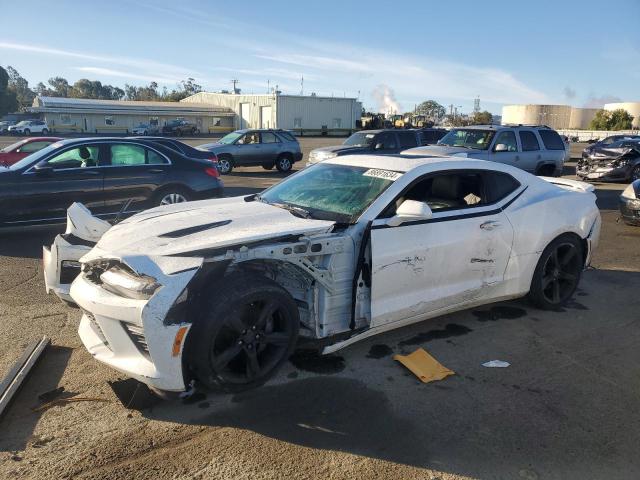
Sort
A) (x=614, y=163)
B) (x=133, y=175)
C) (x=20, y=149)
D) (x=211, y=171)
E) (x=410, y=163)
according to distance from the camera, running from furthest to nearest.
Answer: (x=614, y=163), (x=20, y=149), (x=211, y=171), (x=133, y=175), (x=410, y=163)

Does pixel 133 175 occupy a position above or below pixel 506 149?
below

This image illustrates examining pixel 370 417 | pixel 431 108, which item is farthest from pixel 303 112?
pixel 431 108

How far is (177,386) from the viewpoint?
309 cm

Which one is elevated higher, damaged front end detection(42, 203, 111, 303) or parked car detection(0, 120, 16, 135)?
parked car detection(0, 120, 16, 135)

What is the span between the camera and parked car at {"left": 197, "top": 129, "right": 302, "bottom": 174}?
1777cm

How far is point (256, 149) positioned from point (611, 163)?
11.8 meters

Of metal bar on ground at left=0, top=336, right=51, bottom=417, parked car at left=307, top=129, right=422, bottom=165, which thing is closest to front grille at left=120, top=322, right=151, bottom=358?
metal bar on ground at left=0, top=336, right=51, bottom=417

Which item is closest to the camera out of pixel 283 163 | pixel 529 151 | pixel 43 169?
pixel 43 169

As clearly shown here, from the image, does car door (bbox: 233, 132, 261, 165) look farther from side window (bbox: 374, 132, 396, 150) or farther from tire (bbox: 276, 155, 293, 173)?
side window (bbox: 374, 132, 396, 150)

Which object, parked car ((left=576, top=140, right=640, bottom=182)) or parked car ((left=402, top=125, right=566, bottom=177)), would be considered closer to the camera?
parked car ((left=402, top=125, right=566, bottom=177))

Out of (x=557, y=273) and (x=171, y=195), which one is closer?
(x=557, y=273)

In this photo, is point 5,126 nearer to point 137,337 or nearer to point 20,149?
point 20,149

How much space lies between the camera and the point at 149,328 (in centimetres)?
298

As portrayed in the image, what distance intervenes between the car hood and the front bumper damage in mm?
176
